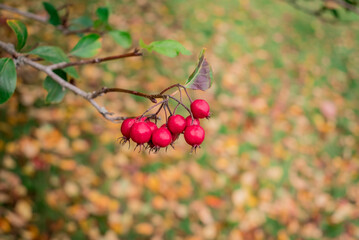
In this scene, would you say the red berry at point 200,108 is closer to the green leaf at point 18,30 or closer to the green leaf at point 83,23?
the green leaf at point 18,30

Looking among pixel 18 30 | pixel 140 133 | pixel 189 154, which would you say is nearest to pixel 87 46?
pixel 18 30

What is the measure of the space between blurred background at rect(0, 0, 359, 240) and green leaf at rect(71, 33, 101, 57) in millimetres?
900

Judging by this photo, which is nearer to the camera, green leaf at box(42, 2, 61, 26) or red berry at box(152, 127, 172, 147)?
red berry at box(152, 127, 172, 147)

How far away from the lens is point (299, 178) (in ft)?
11.0

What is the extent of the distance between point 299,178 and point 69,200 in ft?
7.60

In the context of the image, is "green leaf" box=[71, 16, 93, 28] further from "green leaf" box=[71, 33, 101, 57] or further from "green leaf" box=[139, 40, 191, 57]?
"green leaf" box=[139, 40, 191, 57]

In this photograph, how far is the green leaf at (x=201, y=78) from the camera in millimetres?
966

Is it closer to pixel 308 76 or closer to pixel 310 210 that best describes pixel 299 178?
pixel 310 210

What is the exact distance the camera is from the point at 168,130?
101cm

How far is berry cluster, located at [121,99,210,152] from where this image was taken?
0.97 m

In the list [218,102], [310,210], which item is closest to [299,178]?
[310,210]

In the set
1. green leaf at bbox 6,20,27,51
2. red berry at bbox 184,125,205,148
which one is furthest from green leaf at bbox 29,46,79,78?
red berry at bbox 184,125,205,148

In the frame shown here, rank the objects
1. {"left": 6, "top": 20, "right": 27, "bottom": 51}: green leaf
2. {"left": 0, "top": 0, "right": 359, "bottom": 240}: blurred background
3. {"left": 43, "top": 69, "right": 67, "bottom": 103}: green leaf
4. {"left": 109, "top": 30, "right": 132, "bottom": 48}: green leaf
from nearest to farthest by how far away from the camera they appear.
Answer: {"left": 6, "top": 20, "right": 27, "bottom": 51}: green leaf < {"left": 43, "top": 69, "right": 67, "bottom": 103}: green leaf < {"left": 109, "top": 30, "right": 132, "bottom": 48}: green leaf < {"left": 0, "top": 0, "right": 359, "bottom": 240}: blurred background

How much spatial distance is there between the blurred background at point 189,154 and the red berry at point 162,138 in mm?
1527
